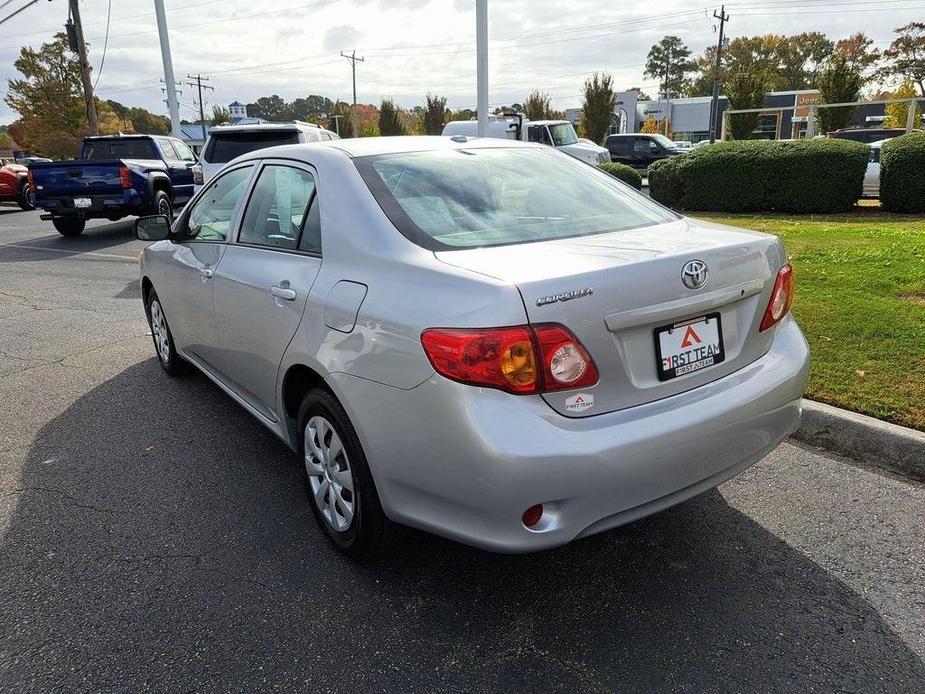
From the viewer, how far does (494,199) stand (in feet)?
9.98

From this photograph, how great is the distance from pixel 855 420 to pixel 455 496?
2.56m

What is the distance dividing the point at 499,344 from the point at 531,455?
0.34 metres

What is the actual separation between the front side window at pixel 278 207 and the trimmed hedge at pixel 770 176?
11.3 meters

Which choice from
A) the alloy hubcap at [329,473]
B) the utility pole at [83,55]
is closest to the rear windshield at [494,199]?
the alloy hubcap at [329,473]

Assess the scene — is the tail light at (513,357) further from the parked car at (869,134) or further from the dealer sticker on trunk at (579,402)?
the parked car at (869,134)

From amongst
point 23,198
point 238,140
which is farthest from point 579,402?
point 23,198

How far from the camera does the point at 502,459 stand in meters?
2.12

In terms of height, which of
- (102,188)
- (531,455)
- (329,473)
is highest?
(102,188)

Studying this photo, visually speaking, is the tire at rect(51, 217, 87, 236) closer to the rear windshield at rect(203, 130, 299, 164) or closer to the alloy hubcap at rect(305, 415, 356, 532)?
the rear windshield at rect(203, 130, 299, 164)

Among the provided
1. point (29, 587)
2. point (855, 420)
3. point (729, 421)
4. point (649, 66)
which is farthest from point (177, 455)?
point (649, 66)

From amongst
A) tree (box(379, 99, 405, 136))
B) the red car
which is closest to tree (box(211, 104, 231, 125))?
tree (box(379, 99, 405, 136))

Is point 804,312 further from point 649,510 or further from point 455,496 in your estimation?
point 455,496

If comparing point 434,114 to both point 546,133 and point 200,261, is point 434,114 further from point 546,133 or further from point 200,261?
point 200,261

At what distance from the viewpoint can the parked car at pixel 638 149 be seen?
2755cm
